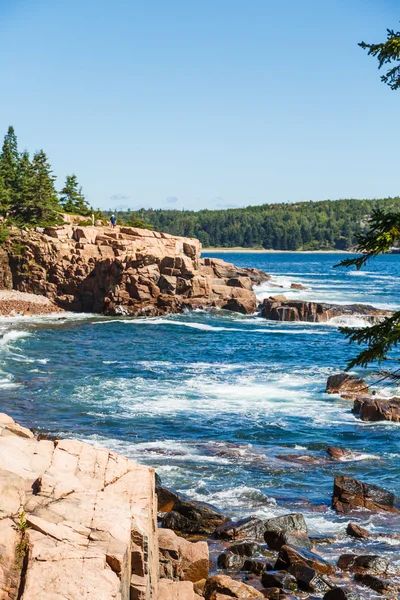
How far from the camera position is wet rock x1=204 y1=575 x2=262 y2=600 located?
50.4 feet

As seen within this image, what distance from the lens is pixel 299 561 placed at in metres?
17.1

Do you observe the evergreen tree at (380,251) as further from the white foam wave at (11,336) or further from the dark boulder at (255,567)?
the white foam wave at (11,336)

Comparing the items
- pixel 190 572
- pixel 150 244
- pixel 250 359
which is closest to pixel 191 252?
pixel 150 244

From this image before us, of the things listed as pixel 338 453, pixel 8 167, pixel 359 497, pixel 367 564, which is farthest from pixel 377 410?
pixel 8 167

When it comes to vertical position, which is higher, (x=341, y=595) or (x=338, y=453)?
(x=341, y=595)

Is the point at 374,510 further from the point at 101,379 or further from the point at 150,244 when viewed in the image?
the point at 150,244

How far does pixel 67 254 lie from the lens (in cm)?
6681

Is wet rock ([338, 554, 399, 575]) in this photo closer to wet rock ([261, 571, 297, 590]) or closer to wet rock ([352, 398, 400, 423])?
wet rock ([261, 571, 297, 590])

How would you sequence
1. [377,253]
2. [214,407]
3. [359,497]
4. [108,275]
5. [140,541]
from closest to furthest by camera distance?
[140,541] → [377,253] → [359,497] → [214,407] → [108,275]

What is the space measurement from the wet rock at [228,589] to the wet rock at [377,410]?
1742 centimetres

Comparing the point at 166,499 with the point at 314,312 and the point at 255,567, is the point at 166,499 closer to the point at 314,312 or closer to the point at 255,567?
the point at 255,567

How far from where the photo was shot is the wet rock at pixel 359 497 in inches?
861

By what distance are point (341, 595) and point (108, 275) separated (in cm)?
5214

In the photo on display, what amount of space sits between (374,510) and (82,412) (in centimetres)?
1433
